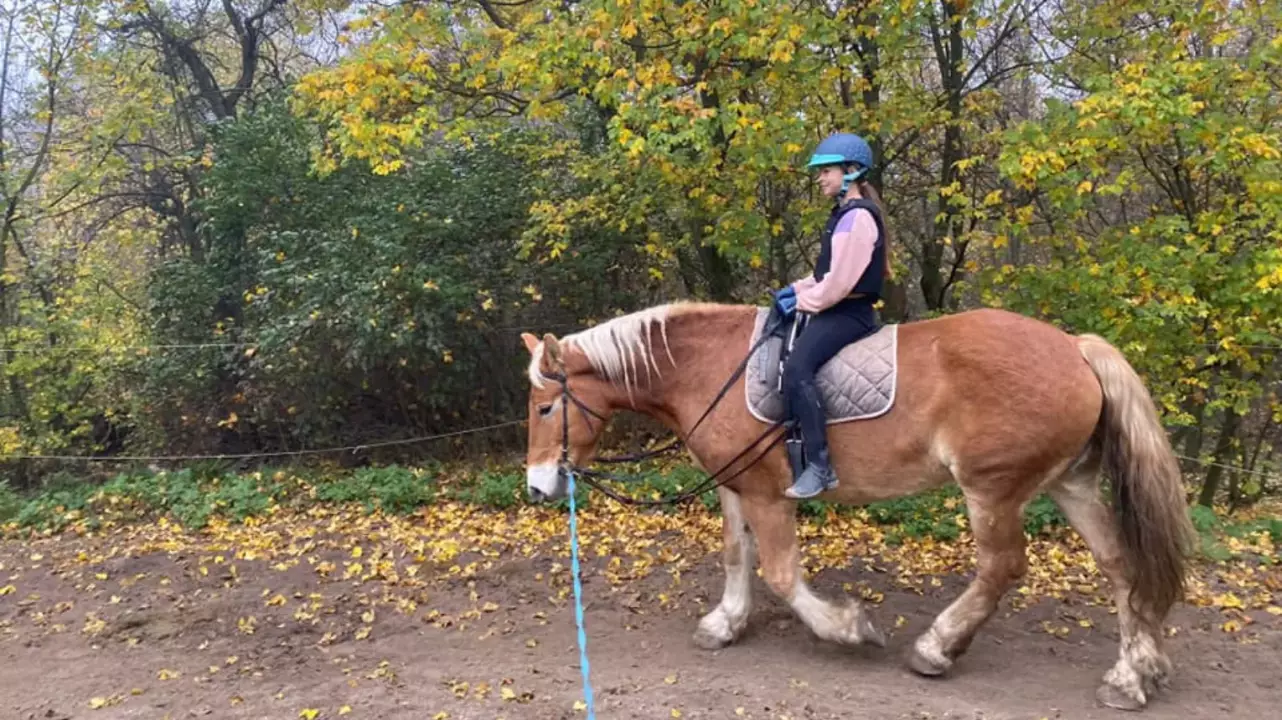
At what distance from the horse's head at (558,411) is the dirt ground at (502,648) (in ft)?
3.46

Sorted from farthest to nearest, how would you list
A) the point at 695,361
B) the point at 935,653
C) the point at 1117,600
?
the point at 695,361 → the point at 935,653 → the point at 1117,600

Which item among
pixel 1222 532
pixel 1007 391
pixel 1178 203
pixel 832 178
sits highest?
pixel 832 178

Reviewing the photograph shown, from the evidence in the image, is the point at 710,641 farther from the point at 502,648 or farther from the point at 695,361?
the point at 695,361

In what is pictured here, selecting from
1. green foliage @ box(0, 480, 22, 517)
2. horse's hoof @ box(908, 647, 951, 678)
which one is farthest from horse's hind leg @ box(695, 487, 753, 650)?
green foliage @ box(0, 480, 22, 517)

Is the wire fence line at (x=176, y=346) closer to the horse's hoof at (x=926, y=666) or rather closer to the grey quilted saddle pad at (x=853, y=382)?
the grey quilted saddle pad at (x=853, y=382)

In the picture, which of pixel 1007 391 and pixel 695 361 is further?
pixel 695 361

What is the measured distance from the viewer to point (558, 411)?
4.55m

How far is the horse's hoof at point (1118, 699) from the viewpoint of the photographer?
12.8ft

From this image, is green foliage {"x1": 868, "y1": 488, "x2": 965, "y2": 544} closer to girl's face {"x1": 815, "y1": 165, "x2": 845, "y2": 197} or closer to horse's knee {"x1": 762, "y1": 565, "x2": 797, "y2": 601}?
horse's knee {"x1": 762, "y1": 565, "x2": 797, "y2": 601}

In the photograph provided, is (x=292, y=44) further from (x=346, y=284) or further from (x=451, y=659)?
(x=451, y=659)

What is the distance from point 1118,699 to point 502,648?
308 cm

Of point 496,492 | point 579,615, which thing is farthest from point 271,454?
point 579,615

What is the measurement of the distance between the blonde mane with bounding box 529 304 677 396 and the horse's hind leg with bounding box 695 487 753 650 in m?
0.83

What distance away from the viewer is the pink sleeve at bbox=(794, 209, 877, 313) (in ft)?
13.3
